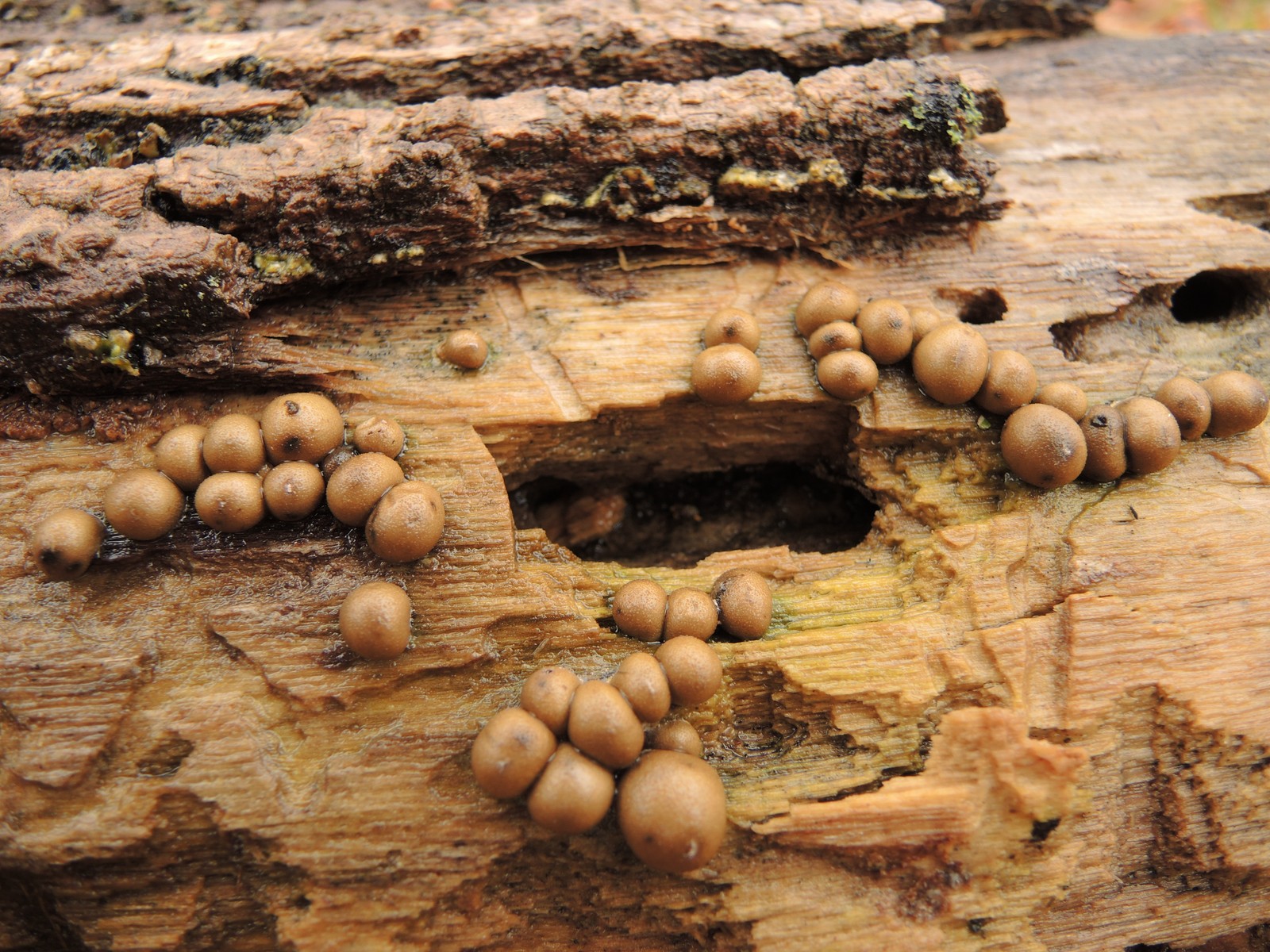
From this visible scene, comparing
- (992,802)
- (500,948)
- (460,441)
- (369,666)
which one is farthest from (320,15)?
(992,802)

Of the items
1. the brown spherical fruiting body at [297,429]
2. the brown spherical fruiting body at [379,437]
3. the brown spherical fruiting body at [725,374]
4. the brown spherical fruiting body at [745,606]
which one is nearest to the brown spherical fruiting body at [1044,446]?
the brown spherical fruiting body at [725,374]

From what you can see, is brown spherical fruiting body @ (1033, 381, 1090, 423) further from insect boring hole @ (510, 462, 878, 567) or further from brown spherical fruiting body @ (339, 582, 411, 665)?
brown spherical fruiting body @ (339, 582, 411, 665)

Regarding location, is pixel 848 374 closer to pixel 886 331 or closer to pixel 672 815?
pixel 886 331

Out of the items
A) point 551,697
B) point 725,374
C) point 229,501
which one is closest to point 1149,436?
point 725,374

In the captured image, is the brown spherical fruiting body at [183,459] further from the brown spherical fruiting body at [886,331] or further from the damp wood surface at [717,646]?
the brown spherical fruiting body at [886,331]

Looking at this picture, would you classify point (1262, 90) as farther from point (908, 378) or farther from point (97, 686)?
point (97, 686)

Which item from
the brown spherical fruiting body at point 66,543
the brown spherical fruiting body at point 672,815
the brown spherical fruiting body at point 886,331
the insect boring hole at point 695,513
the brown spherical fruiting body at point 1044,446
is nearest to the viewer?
the brown spherical fruiting body at point 672,815
